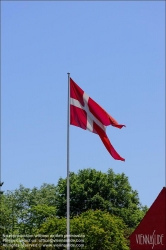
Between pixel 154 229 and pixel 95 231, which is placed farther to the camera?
pixel 95 231

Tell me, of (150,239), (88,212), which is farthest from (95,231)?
(150,239)

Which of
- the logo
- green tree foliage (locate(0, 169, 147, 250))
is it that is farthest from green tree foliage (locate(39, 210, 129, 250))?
the logo

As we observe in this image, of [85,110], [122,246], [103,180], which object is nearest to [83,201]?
[103,180]

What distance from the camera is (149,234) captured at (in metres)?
21.1

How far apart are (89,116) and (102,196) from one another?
47.6 meters

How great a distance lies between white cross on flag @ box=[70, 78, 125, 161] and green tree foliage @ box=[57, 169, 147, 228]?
1792 inches

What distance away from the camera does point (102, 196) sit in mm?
70750

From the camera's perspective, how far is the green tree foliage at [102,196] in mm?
69438

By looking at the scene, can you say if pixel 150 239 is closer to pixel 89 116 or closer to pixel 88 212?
pixel 89 116

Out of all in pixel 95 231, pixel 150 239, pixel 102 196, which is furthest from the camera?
pixel 102 196

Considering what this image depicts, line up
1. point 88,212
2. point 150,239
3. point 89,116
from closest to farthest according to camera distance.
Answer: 1. point 150,239
2. point 89,116
3. point 88,212

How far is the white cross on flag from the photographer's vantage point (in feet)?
78.7

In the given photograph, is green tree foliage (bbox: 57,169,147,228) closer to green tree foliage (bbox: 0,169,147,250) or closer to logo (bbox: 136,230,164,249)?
green tree foliage (bbox: 0,169,147,250)

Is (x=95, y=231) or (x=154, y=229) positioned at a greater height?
(x=95, y=231)
